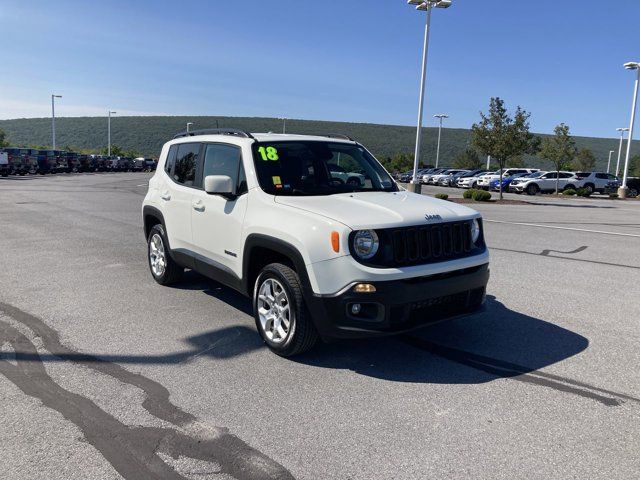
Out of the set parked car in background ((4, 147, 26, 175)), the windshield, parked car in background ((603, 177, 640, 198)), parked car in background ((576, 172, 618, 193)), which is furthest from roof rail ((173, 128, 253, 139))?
parked car in background ((603, 177, 640, 198))

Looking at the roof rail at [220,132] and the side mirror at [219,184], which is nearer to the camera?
the side mirror at [219,184]

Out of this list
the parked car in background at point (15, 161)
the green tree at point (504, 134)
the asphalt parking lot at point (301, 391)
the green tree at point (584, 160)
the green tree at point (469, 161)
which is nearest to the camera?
the asphalt parking lot at point (301, 391)

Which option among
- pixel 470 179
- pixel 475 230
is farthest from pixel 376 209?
pixel 470 179

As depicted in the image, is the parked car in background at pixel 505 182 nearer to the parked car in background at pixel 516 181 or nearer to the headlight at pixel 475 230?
the parked car in background at pixel 516 181

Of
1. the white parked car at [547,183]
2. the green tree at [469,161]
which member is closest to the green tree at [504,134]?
the white parked car at [547,183]

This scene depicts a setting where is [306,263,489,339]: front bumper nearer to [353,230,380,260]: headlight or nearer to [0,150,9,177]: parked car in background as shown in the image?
[353,230,380,260]: headlight

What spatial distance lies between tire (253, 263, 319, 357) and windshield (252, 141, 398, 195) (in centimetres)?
82

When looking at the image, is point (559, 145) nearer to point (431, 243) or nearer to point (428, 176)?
point (428, 176)

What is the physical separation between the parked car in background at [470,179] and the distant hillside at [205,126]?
222 ft

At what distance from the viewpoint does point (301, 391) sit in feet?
12.6

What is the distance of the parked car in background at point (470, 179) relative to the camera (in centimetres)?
4158

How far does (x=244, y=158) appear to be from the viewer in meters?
5.07

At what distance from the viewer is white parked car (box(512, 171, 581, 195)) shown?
116ft

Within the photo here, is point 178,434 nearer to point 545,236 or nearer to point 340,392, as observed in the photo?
point 340,392
